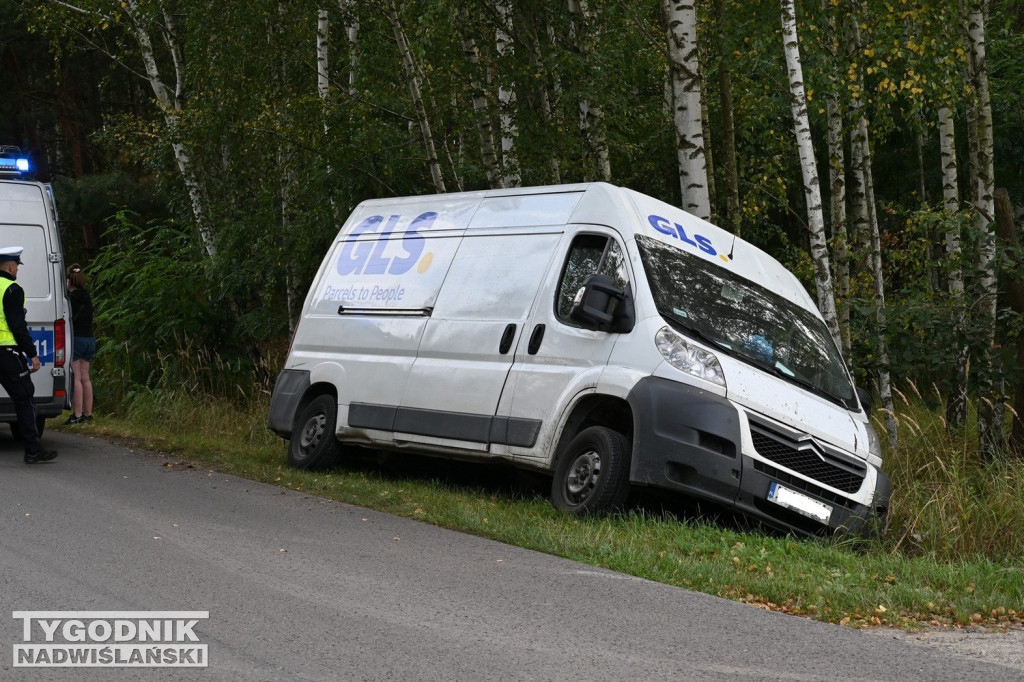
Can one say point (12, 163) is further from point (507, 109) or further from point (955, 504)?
point (955, 504)

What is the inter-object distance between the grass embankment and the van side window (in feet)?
4.93

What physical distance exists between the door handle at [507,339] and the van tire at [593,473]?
3.28ft

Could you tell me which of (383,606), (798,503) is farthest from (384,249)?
(383,606)

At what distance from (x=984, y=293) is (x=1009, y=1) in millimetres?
8425

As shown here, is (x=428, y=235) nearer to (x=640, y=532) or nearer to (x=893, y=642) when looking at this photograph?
(x=640, y=532)

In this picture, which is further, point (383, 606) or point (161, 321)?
point (161, 321)

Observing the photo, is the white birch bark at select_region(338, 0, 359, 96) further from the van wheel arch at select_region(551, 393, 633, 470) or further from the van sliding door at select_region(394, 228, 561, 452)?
the van wheel arch at select_region(551, 393, 633, 470)

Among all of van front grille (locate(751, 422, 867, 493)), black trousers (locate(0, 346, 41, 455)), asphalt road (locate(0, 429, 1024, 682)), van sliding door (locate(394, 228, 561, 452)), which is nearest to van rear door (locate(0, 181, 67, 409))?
black trousers (locate(0, 346, 41, 455))

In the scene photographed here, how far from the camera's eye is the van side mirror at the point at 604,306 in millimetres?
8562

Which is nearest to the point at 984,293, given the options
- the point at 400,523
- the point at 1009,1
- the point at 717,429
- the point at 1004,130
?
the point at 717,429

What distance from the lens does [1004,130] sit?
21156 millimetres

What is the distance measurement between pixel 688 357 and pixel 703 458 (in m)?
0.75

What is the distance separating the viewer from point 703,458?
315 inches

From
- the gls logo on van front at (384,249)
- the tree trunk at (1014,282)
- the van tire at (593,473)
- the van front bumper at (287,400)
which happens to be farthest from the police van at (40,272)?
the tree trunk at (1014,282)
